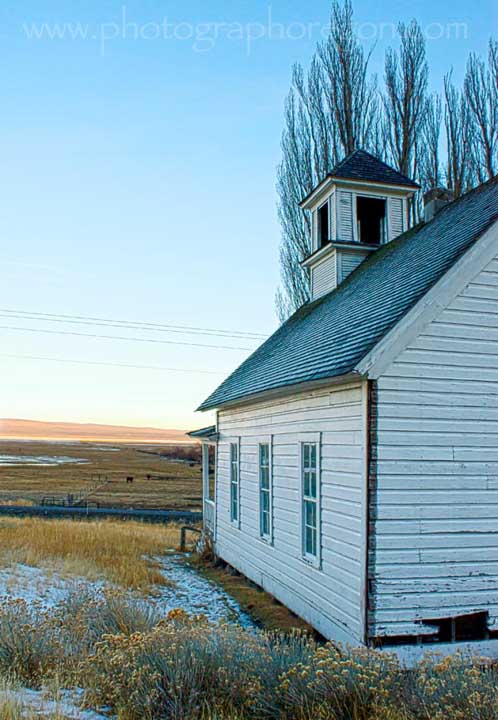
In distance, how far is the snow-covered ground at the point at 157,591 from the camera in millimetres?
9922

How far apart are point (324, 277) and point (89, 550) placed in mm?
8498

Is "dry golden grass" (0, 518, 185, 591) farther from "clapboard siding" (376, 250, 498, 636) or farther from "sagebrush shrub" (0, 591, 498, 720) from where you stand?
"clapboard siding" (376, 250, 498, 636)

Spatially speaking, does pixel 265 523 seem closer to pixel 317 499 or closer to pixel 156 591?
pixel 156 591

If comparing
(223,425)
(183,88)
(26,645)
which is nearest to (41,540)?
(223,425)

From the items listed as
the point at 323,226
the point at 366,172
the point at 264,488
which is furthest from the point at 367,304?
the point at 323,226

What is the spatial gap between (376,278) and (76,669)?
8.12m

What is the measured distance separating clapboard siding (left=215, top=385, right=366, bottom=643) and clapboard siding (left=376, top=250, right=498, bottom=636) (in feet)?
0.99

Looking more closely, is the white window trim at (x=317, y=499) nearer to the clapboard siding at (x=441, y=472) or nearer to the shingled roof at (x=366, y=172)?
the clapboard siding at (x=441, y=472)

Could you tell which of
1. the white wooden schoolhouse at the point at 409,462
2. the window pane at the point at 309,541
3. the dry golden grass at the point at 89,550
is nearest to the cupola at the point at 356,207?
the white wooden schoolhouse at the point at 409,462

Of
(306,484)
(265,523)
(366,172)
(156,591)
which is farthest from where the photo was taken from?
(366,172)

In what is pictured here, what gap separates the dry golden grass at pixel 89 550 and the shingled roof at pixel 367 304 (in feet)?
12.4

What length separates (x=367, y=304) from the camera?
9.81m

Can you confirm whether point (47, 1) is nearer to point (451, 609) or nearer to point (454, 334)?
point (454, 334)

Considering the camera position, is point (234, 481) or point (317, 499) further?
point (234, 481)
